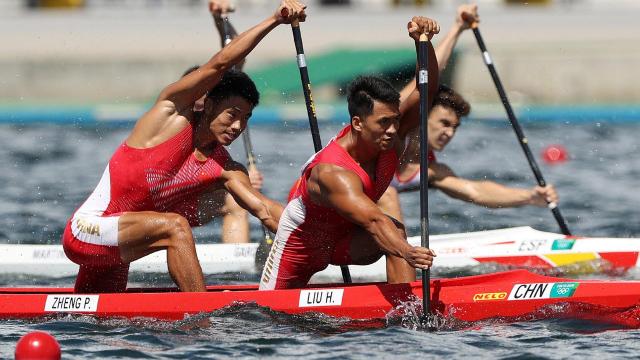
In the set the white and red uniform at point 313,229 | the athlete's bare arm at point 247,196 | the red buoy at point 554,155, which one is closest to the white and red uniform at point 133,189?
the athlete's bare arm at point 247,196

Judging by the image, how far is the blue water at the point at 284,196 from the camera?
7672 mm

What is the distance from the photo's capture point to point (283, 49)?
2456 cm

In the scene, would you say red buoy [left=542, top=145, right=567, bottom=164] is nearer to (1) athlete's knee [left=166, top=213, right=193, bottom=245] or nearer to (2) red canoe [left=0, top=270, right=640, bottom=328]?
(2) red canoe [left=0, top=270, right=640, bottom=328]

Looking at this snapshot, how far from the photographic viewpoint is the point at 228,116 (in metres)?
8.27

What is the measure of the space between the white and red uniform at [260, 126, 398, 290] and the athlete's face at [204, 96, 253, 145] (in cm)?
53

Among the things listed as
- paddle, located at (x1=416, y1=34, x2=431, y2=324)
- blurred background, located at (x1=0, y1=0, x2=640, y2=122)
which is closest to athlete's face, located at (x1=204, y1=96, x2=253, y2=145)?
paddle, located at (x1=416, y1=34, x2=431, y2=324)

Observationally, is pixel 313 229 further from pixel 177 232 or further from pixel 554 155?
pixel 554 155

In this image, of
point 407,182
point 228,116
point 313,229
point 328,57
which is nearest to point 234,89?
point 228,116

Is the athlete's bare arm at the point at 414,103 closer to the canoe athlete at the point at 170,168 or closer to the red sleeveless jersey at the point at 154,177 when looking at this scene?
the canoe athlete at the point at 170,168

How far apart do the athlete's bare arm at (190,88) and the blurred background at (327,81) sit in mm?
8156

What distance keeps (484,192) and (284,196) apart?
205 inches

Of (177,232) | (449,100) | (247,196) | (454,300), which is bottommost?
(454,300)

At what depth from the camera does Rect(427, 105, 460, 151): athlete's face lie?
10719mm

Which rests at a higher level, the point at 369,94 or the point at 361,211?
the point at 369,94
